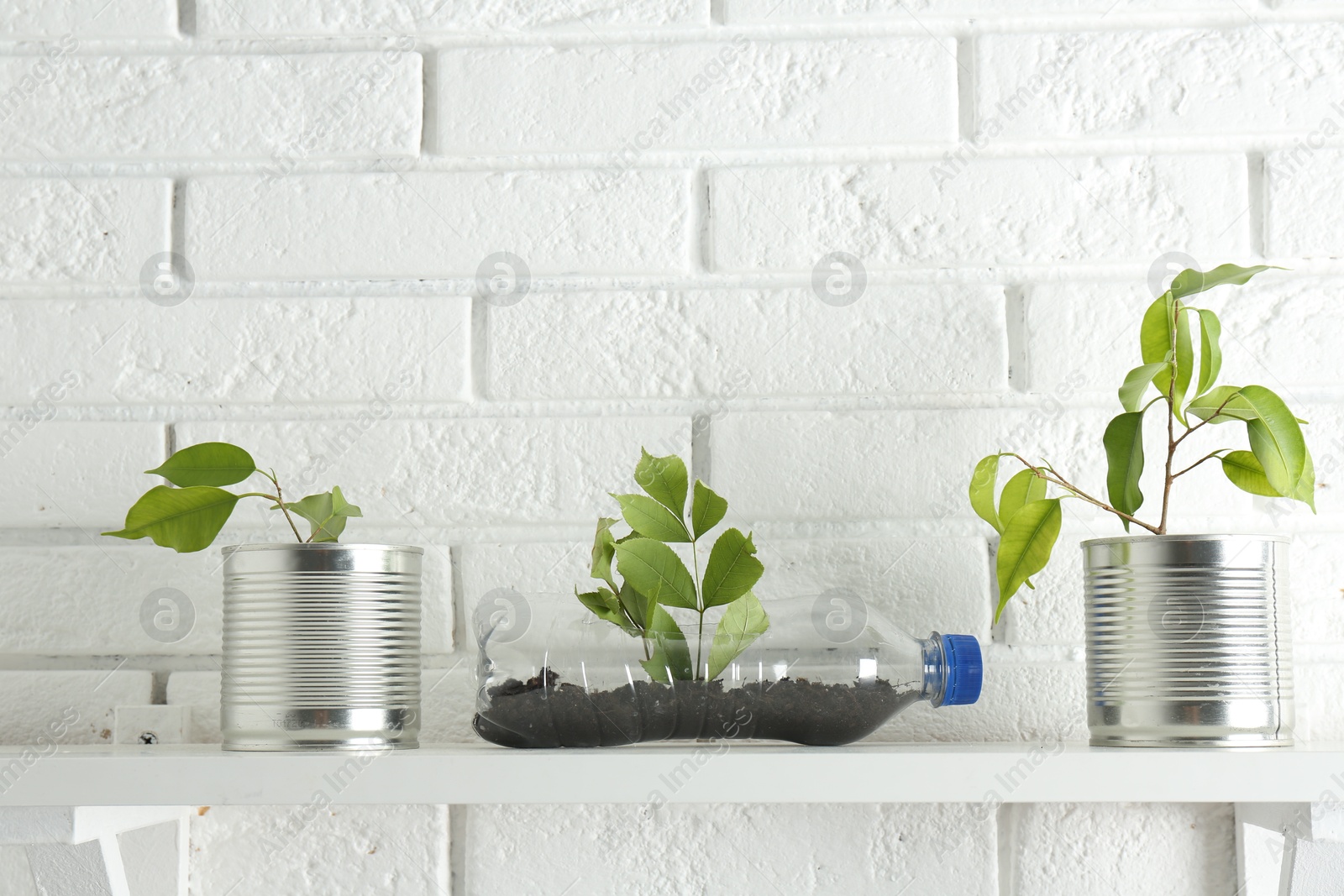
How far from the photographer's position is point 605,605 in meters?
0.66

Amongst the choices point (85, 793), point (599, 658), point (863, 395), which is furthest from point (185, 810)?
point (863, 395)

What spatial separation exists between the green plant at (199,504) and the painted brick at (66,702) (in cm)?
18

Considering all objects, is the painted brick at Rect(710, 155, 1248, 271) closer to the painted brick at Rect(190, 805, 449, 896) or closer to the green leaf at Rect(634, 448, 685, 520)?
the green leaf at Rect(634, 448, 685, 520)

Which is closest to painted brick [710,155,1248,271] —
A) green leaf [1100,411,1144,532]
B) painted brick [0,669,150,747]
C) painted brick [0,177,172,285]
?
green leaf [1100,411,1144,532]

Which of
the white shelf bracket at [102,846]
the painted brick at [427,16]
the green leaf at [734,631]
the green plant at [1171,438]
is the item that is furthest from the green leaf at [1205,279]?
the white shelf bracket at [102,846]

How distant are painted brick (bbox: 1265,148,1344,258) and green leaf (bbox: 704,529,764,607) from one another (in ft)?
1.54

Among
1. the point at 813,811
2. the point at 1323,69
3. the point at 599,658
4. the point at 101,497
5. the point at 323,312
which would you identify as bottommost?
the point at 813,811

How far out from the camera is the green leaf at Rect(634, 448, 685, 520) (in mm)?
682

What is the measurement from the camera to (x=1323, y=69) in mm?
823

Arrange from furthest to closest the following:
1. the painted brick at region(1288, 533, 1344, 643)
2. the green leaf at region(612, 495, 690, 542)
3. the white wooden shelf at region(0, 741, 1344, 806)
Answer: the painted brick at region(1288, 533, 1344, 643)
the green leaf at region(612, 495, 690, 542)
the white wooden shelf at region(0, 741, 1344, 806)

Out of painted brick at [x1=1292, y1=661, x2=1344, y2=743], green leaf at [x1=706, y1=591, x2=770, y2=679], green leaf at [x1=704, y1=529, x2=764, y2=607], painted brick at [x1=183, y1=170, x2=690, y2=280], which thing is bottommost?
painted brick at [x1=1292, y1=661, x2=1344, y2=743]

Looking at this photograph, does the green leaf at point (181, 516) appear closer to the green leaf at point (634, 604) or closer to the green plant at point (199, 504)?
the green plant at point (199, 504)

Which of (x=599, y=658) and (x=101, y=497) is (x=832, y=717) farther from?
(x=101, y=497)

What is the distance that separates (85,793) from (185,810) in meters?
0.22
